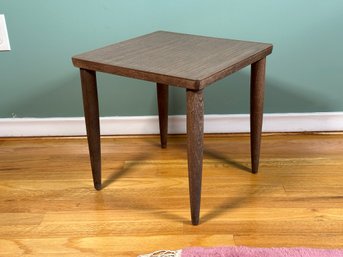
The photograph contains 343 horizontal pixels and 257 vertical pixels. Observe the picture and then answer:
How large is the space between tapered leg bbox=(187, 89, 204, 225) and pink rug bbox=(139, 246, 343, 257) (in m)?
0.10

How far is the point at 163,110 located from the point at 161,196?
0.96 ft

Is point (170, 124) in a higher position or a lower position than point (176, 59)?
lower

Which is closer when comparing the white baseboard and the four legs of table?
the four legs of table

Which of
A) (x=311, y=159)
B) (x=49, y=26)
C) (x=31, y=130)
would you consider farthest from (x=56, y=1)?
(x=311, y=159)

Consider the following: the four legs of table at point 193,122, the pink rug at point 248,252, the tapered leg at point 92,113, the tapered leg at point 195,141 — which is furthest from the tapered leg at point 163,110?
the pink rug at point 248,252

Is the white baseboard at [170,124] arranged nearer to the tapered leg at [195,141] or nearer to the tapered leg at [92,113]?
the tapered leg at [92,113]

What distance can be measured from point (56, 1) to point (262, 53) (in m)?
0.66

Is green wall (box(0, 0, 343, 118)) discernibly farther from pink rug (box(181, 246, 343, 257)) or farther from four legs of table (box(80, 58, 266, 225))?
pink rug (box(181, 246, 343, 257))

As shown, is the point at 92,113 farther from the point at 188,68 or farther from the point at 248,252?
the point at 248,252

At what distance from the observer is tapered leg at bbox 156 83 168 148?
121cm

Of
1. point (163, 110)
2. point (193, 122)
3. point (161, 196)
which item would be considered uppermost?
point (193, 122)

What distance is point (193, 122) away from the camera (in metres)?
0.82

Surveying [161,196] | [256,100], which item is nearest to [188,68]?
[256,100]

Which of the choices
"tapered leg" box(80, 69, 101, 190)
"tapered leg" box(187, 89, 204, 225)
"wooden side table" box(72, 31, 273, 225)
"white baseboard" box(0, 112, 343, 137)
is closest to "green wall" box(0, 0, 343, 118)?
"white baseboard" box(0, 112, 343, 137)
